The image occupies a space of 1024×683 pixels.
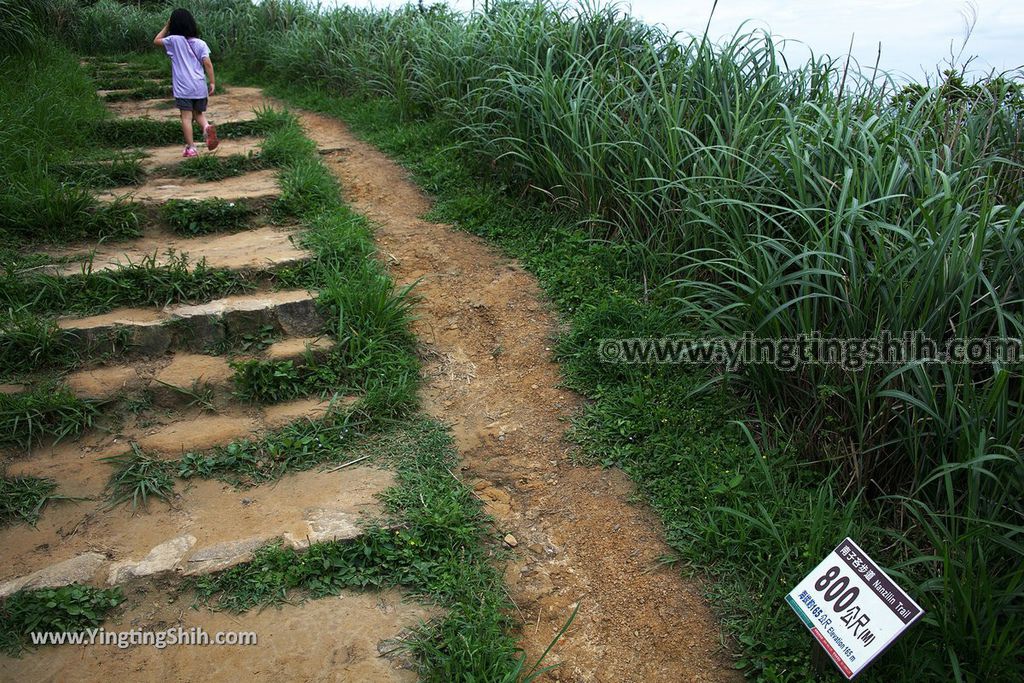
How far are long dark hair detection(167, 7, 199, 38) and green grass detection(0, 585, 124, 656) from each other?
4.39 m

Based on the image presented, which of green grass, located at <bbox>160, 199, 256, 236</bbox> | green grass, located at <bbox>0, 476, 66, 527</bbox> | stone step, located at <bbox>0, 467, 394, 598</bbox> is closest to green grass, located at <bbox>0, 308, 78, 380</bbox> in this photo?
green grass, located at <bbox>0, 476, 66, 527</bbox>

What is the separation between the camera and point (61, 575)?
2.33 metres

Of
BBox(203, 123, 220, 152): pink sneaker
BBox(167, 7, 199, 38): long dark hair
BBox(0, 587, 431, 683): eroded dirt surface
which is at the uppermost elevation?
BBox(167, 7, 199, 38): long dark hair

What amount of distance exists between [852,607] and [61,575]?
2.39 metres

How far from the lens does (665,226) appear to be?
3.51 meters

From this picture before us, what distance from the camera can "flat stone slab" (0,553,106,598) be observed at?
227 centimetres

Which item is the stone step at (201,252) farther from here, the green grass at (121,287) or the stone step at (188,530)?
the stone step at (188,530)

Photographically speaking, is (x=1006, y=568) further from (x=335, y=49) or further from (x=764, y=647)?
(x=335, y=49)

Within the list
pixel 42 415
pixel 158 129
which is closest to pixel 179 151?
pixel 158 129

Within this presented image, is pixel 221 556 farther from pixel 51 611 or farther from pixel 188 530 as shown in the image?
pixel 51 611

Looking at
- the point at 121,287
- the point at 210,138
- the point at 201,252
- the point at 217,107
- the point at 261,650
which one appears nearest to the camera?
the point at 261,650

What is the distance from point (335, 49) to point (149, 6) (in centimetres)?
461

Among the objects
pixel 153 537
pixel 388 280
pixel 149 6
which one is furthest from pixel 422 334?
pixel 149 6

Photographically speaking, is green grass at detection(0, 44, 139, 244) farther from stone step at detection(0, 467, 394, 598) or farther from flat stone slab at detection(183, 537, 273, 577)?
flat stone slab at detection(183, 537, 273, 577)
